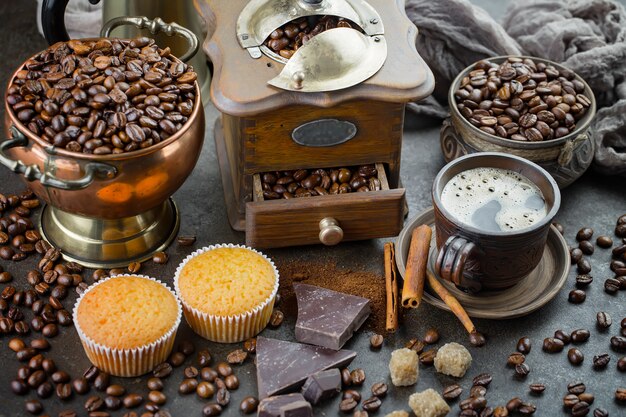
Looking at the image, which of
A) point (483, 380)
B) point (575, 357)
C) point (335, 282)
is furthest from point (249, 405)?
point (575, 357)

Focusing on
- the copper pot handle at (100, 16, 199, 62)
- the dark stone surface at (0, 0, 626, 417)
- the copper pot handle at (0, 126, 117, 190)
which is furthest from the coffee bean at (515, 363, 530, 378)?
the copper pot handle at (100, 16, 199, 62)

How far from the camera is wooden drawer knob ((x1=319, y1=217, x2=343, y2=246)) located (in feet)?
7.18

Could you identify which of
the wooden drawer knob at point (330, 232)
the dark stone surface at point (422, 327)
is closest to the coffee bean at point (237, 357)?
the dark stone surface at point (422, 327)

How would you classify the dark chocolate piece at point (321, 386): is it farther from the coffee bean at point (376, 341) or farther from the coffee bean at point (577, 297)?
the coffee bean at point (577, 297)

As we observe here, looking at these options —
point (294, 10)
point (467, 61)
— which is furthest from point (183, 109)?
point (467, 61)

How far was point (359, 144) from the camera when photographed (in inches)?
89.2

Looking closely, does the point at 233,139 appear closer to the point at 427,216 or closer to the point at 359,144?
the point at 359,144

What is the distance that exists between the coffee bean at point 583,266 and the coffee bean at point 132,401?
114 cm

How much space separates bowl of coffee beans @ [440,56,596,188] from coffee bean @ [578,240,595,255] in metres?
0.20

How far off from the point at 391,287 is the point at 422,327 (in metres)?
0.12

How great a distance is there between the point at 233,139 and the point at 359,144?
0.33m

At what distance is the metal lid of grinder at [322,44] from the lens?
2.13 metres

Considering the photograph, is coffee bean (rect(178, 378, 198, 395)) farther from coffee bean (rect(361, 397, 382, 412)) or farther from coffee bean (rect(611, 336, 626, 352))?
coffee bean (rect(611, 336, 626, 352))

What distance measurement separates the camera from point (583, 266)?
2.31 m
